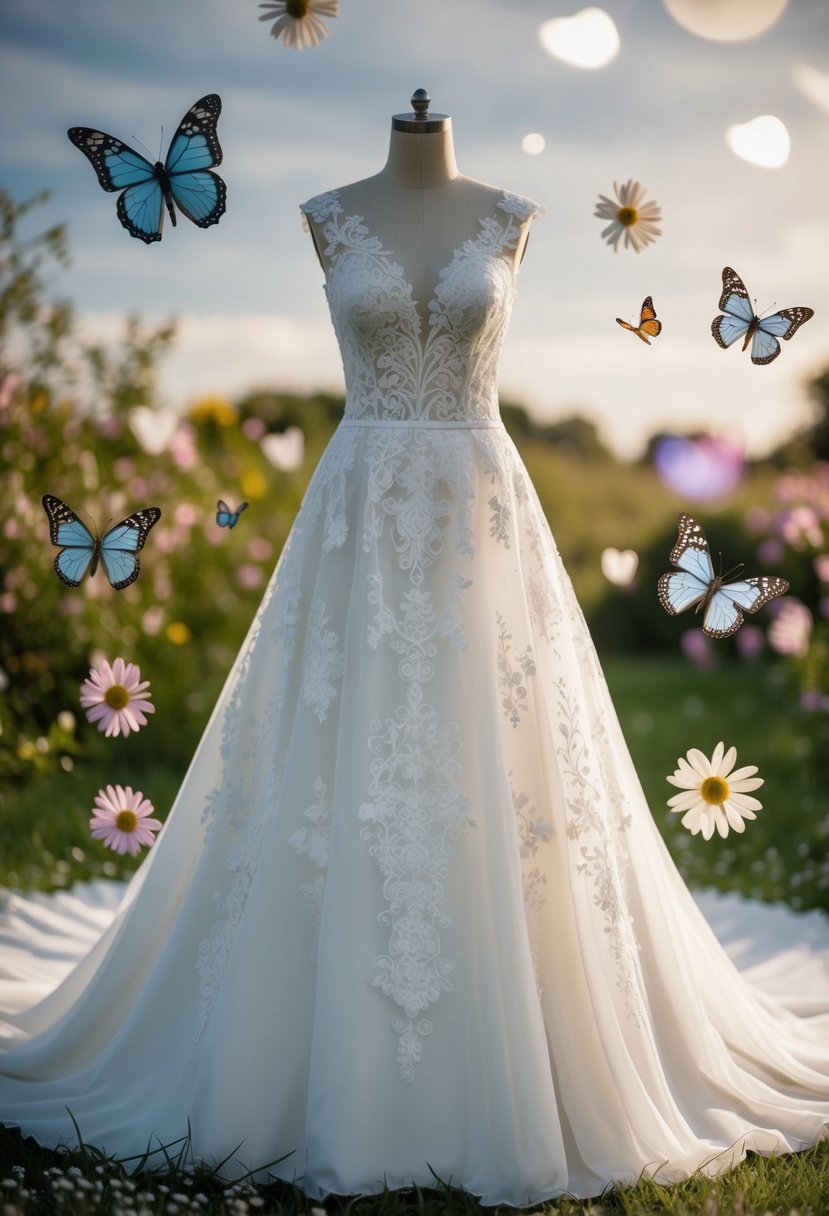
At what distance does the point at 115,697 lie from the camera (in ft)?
9.55

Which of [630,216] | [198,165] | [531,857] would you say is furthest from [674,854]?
[198,165]

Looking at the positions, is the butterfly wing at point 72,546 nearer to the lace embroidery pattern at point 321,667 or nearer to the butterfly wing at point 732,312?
the lace embroidery pattern at point 321,667

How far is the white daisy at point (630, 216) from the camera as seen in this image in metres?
2.59

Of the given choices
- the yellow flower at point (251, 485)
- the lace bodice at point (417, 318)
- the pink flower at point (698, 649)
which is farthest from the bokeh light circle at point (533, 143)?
the pink flower at point (698, 649)

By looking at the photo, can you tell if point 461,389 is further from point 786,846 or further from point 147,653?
point 147,653

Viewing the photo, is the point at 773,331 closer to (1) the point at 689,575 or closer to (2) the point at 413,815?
(1) the point at 689,575

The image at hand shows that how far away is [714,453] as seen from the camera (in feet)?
37.6

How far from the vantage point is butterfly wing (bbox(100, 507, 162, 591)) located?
2.67 metres

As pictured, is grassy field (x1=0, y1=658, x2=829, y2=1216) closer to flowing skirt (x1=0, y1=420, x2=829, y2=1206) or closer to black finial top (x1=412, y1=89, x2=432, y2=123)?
flowing skirt (x1=0, y1=420, x2=829, y2=1206)

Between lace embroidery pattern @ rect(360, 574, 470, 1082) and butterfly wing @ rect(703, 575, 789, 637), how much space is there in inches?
24.3

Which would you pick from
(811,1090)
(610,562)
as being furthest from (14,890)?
(811,1090)

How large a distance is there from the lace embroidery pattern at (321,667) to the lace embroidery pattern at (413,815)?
0.11 metres

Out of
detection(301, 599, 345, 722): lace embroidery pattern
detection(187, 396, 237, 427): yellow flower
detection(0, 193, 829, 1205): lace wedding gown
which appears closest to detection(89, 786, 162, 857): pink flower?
detection(0, 193, 829, 1205): lace wedding gown

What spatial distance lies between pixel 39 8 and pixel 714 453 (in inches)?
313
